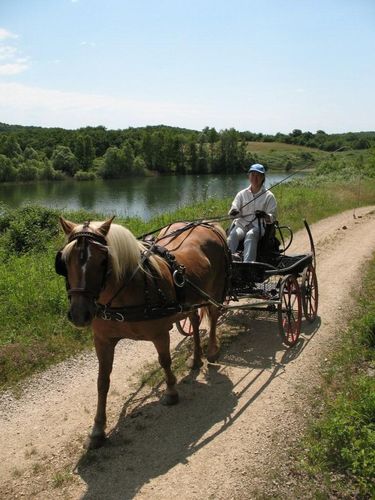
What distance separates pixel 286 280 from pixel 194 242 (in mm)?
1672

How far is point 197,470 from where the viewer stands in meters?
4.02

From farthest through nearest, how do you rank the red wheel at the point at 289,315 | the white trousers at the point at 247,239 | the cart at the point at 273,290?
the white trousers at the point at 247,239, the cart at the point at 273,290, the red wheel at the point at 289,315

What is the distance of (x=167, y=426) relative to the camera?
4680mm

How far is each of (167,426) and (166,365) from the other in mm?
616

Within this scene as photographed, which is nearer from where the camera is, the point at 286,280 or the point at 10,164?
the point at 286,280

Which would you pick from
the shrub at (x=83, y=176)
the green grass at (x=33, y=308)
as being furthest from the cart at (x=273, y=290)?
the shrub at (x=83, y=176)

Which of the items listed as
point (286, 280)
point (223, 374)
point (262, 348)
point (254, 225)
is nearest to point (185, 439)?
point (223, 374)

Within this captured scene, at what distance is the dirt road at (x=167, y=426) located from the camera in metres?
3.90

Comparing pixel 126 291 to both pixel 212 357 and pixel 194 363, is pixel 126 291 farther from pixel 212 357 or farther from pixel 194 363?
pixel 212 357

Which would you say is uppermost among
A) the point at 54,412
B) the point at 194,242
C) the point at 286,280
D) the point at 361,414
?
the point at 194,242

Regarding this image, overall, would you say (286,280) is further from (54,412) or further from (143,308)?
(54,412)

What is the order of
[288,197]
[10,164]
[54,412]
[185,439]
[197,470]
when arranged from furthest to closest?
[10,164] < [288,197] < [54,412] < [185,439] < [197,470]

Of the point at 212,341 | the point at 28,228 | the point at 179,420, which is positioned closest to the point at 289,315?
the point at 212,341

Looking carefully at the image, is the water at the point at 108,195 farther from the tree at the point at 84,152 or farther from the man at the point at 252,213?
the man at the point at 252,213
